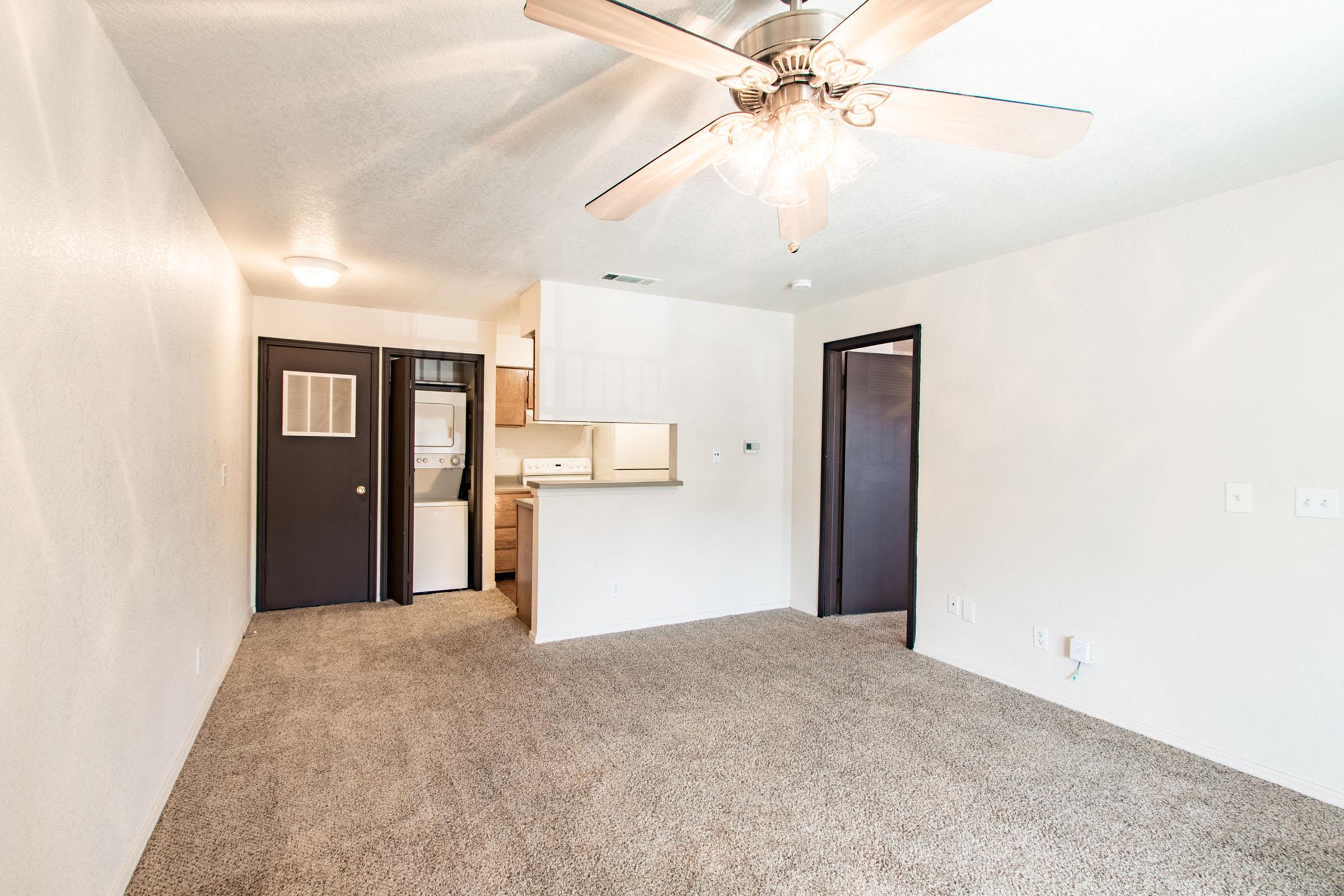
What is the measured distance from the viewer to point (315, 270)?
360cm

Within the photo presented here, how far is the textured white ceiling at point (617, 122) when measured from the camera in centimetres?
158

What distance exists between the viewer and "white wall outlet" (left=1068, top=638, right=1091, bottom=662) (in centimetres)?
301

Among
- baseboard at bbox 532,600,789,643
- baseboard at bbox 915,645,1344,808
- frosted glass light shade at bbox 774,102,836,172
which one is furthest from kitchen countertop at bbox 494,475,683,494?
frosted glass light shade at bbox 774,102,836,172

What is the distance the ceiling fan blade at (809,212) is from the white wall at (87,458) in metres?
1.62

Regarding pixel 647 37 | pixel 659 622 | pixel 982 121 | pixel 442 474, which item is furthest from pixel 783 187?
pixel 442 474

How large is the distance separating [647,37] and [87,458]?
62.5 inches

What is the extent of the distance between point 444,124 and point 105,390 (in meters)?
1.21

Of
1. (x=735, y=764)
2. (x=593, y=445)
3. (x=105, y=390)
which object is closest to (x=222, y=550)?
(x=105, y=390)

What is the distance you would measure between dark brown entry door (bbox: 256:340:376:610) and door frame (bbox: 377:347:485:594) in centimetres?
8

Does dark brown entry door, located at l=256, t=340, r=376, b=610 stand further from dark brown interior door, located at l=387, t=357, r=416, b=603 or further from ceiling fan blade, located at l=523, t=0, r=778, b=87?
ceiling fan blade, located at l=523, t=0, r=778, b=87

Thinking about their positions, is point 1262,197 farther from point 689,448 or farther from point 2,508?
point 2,508

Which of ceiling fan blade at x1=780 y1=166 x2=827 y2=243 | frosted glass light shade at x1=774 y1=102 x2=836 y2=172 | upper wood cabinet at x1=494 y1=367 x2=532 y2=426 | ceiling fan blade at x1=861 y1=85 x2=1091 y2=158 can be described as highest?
ceiling fan blade at x1=861 y1=85 x2=1091 y2=158

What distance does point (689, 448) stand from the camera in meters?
4.62

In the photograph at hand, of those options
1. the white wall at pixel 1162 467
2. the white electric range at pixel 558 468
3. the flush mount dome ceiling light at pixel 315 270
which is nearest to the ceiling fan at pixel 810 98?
the white wall at pixel 1162 467
